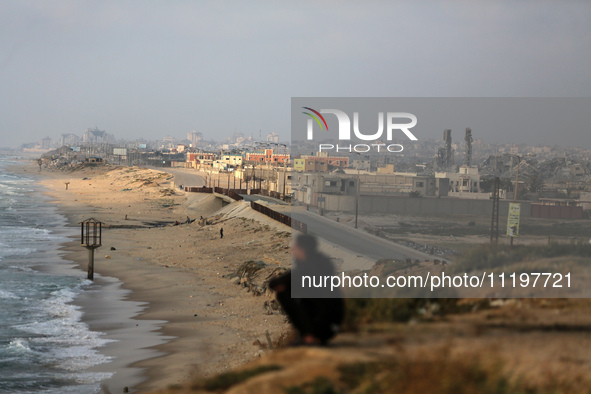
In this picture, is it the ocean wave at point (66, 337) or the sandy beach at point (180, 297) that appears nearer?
the sandy beach at point (180, 297)

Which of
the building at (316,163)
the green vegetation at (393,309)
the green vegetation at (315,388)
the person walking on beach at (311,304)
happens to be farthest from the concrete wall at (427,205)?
the green vegetation at (315,388)

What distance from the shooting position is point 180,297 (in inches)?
862

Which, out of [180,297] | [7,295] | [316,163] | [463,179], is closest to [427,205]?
[463,179]

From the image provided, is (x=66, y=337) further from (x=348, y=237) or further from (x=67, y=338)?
(x=348, y=237)

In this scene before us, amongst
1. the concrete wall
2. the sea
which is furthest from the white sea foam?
the concrete wall

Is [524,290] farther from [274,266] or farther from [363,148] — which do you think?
[274,266]

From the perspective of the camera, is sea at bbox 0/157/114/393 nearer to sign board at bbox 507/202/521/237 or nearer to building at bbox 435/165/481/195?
building at bbox 435/165/481/195

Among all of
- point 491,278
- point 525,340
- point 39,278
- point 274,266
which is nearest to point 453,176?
point 491,278

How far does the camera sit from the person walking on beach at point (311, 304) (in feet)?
19.0

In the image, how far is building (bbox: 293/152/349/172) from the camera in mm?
12430

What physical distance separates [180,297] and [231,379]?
16.5 meters

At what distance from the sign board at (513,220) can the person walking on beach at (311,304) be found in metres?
6.14

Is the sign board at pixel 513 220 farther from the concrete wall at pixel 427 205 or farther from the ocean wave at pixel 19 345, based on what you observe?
the ocean wave at pixel 19 345

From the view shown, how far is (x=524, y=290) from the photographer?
8.13 metres
